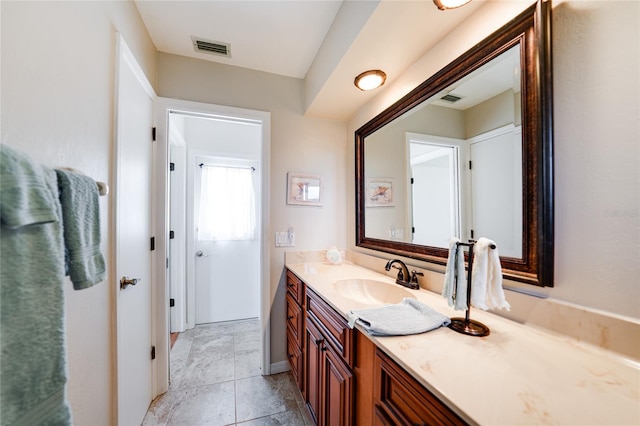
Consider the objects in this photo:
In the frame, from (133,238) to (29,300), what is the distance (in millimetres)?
1117

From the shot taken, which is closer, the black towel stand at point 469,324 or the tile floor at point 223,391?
the black towel stand at point 469,324

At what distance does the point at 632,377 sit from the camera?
593 millimetres

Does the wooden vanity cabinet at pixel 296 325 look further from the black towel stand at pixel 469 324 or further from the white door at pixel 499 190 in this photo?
the white door at pixel 499 190

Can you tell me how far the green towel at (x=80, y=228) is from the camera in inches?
23.3

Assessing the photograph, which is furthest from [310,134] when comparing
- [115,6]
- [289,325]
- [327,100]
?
[289,325]

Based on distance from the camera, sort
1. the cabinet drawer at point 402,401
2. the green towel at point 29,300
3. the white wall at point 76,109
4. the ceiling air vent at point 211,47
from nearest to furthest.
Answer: the green towel at point 29,300, the cabinet drawer at point 402,401, the white wall at point 76,109, the ceiling air vent at point 211,47

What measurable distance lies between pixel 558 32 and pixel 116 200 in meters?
1.96

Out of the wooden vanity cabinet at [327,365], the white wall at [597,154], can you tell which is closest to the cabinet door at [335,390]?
the wooden vanity cabinet at [327,365]

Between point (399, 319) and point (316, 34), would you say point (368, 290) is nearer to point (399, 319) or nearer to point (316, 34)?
point (399, 319)

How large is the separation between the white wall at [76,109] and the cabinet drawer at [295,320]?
3.28ft

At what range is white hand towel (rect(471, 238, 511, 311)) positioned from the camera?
2.65ft

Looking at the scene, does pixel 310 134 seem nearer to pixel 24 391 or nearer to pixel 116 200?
pixel 116 200

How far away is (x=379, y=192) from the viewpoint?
1.83 meters

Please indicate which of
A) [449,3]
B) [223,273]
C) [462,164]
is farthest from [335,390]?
[223,273]
